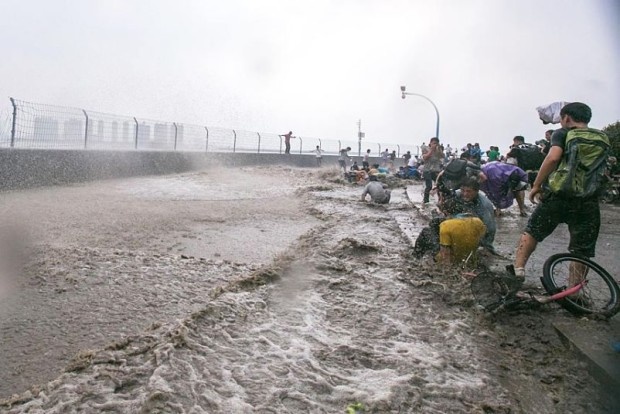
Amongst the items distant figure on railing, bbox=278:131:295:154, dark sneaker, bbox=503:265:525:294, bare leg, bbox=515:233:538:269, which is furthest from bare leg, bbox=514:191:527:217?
distant figure on railing, bbox=278:131:295:154

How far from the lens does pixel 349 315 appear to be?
3.90 metres

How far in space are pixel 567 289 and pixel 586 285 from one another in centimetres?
18

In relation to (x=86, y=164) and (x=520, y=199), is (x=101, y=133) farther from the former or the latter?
(x=520, y=199)

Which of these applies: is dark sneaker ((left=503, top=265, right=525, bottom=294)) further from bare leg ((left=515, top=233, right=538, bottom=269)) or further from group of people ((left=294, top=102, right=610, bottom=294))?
bare leg ((left=515, top=233, right=538, bottom=269))

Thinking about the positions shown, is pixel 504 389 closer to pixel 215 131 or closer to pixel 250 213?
pixel 250 213

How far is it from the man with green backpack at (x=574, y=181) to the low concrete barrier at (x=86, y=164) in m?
11.8

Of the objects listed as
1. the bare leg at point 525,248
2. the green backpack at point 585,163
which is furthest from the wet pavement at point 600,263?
the green backpack at point 585,163

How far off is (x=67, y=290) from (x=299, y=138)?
90.6 ft

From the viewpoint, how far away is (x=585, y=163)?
11.8ft

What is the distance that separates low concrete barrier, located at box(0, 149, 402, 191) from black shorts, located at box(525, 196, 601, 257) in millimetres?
11784

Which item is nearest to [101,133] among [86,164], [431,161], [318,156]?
[86,164]

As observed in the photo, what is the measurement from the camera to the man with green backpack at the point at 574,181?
3596 millimetres

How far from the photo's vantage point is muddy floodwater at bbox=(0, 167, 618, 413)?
8.50 ft

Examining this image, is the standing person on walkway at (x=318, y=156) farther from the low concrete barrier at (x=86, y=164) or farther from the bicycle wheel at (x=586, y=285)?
the bicycle wheel at (x=586, y=285)
